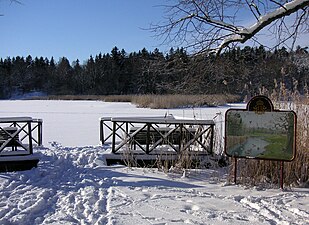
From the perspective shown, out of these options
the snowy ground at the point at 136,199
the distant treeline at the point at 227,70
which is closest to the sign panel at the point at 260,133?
the snowy ground at the point at 136,199

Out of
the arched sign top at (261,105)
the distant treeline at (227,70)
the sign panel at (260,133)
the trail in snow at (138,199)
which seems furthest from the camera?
the distant treeline at (227,70)

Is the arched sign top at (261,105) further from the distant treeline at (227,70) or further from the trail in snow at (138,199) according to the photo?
the trail in snow at (138,199)

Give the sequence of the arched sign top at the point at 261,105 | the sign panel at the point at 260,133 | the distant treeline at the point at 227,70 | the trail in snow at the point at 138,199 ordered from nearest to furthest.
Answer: the trail in snow at the point at 138,199, the sign panel at the point at 260,133, the arched sign top at the point at 261,105, the distant treeline at the point at 227,70

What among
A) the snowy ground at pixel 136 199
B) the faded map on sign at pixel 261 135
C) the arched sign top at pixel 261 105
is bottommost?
the snowy ground at pixel 136 199

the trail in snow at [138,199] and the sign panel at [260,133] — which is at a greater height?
the sign panel at [260,133]

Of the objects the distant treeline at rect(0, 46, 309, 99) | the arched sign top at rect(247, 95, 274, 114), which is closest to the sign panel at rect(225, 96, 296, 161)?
the arched sign top at rect(247, 95, 274, 114)

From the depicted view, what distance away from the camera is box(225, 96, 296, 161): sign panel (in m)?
4.85

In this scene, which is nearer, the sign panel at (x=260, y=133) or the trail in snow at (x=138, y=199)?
the trail in snow at (x=138, y=199)

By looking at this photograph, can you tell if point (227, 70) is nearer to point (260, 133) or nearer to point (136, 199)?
point (260, 133)

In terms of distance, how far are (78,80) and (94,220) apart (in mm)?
71702

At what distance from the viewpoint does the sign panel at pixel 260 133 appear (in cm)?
485

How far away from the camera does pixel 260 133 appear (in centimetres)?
501

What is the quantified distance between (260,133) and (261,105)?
410mm

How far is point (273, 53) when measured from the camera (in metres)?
5.24
